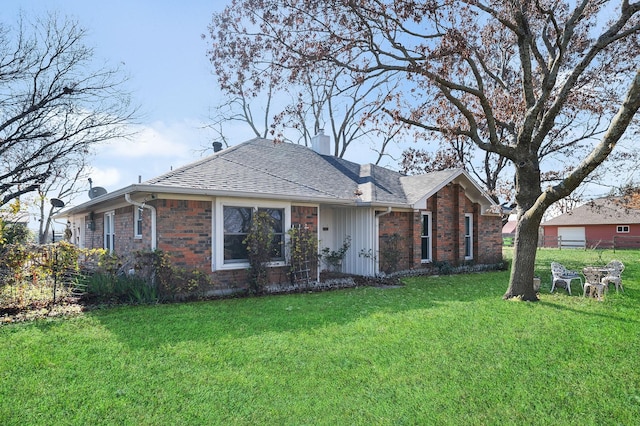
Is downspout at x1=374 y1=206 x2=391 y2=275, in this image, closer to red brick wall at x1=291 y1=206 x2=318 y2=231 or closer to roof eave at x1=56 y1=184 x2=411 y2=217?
roof eave at x1=56 y1=184 x2=411 y2=217

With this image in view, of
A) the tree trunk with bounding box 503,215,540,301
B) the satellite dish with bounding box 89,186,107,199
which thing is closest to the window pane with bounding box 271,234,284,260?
the tree trunk with bounding box 503,215,540,301

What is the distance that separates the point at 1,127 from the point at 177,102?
804 cm

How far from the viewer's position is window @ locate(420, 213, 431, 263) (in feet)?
48.7

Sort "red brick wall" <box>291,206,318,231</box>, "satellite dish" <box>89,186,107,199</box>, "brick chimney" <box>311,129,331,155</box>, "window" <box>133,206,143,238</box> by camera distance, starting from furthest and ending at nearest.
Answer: "brick chimney" <box>311,129,331,155</box> → "satellite dish" <box>89,186,107,199</box> → "red brick wall" <box>291,206,318,231</box> → "window" <box>133,206,143,238</box>

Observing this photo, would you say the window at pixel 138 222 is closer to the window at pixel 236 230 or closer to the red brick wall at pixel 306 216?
the window at pixel 236 230

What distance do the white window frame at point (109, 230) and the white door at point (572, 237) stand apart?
38.2m

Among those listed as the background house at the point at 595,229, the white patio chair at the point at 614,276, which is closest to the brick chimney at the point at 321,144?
the white patio chair at the point at 614,276

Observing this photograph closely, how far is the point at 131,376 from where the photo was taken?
4.28 meters

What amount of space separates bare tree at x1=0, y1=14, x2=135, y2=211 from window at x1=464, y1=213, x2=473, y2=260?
1663 cm

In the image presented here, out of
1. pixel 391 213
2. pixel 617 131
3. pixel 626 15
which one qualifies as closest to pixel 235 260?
pixel 391 213

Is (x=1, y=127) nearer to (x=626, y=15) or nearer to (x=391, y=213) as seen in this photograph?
(x=391, y=213)

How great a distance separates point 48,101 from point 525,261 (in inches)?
766

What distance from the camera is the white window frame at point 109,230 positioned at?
41.2ft

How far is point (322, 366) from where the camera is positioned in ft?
15.2
